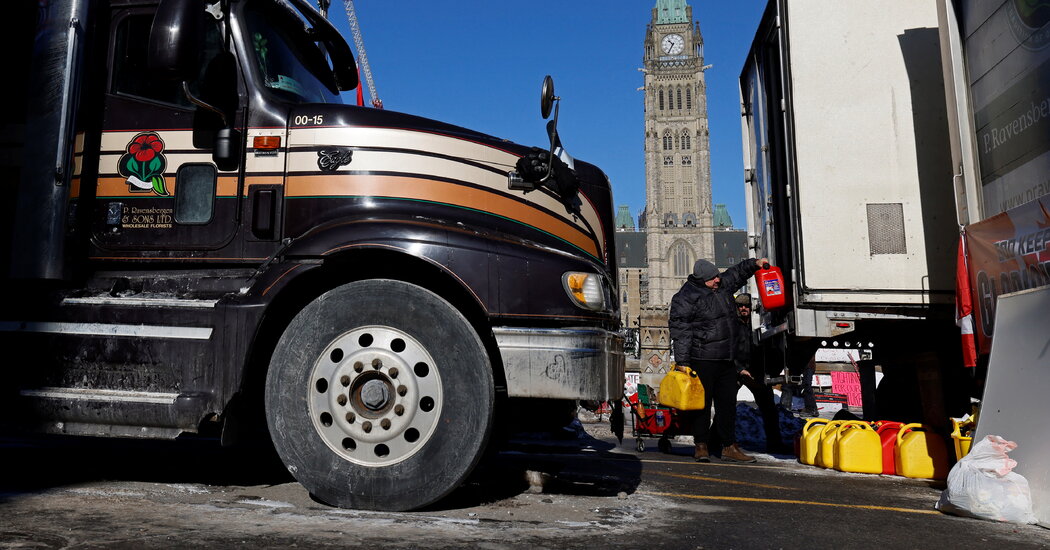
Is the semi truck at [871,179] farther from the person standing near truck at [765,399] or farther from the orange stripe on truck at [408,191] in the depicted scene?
the orange stripe on truck at [408,191]

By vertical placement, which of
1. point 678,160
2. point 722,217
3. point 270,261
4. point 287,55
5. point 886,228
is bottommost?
point 270,261

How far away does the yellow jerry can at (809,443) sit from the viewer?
6586mm

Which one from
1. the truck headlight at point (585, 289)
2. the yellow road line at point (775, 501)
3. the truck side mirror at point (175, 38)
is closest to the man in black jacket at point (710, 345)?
the yellow road line at point (775, 501)

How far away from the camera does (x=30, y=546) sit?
2.37m

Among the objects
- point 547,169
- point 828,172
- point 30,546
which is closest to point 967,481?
point 547,169

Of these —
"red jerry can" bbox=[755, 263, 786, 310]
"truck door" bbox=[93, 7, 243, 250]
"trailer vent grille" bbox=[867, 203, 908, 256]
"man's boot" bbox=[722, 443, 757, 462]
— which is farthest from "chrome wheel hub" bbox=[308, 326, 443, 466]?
"trailer vent grille" bbox=[867, 203, 908, 256]

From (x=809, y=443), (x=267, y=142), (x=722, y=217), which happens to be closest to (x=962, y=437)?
(x=809, y=443)

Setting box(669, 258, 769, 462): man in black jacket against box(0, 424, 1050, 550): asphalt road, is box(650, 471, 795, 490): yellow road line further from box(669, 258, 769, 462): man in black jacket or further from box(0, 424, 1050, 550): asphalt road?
box(669, 258, 769, 462): man in black jacket

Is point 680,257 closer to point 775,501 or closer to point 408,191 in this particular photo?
point 775,501

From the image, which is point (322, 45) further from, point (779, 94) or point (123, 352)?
point (779, 94)

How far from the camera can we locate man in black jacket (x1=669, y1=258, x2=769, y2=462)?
21.7 feet

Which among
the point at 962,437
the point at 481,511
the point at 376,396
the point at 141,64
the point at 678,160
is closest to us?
the point at 376,396

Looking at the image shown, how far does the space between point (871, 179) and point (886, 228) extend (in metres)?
0.48

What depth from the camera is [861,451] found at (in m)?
5.90
